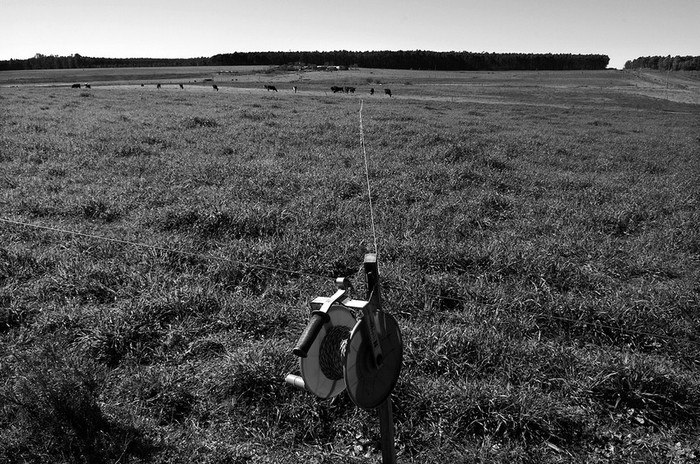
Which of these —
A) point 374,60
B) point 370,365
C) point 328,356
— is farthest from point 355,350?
point 374,60

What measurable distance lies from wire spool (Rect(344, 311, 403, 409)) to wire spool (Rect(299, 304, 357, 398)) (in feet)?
0.59

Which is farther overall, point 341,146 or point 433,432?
point 341,146

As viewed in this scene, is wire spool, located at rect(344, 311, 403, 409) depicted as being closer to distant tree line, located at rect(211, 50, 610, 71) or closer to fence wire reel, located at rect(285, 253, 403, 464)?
fence wire reel, located at rect(285, 253, 403, 464)

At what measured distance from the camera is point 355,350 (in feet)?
7.39

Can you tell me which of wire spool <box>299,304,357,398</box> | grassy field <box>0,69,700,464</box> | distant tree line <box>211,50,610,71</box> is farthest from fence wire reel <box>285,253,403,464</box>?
distant tree line <box>211,50,610,71</box>

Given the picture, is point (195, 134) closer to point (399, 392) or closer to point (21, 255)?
point (21, 255)

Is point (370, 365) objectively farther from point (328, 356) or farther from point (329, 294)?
point (329, 294)

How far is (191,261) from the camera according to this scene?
6355 millimetres

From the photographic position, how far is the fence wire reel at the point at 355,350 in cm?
224

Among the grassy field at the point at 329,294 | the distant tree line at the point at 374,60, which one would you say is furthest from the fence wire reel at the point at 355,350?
the distant tree line at the point at 374,60

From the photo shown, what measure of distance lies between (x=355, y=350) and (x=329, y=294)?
329cm

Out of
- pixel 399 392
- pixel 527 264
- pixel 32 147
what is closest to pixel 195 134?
pixel 32 147

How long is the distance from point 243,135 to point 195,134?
5.65ft

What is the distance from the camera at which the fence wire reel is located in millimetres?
2242
